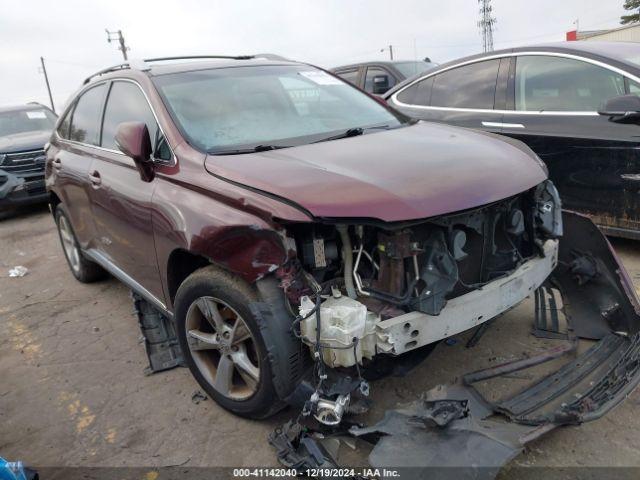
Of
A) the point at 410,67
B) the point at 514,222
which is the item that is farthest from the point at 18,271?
the point at 410,67

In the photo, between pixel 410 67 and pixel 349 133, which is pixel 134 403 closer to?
pixel 349 133

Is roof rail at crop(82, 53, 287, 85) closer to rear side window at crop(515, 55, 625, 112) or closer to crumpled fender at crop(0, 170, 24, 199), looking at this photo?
rear side window at crop(515, 55, 625, 112)

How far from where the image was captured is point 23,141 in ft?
29.3

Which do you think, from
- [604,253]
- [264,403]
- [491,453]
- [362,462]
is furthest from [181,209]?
[604,253]

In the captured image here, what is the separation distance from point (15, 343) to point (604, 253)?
13.4ft

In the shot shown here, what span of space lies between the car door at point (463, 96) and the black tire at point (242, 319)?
3172 millimetres

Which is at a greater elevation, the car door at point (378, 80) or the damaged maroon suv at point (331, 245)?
the car door at point (378, 80)

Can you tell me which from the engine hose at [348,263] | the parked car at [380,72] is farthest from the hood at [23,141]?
the engine hose at [348,263]

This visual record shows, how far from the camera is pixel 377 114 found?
361 centimetres

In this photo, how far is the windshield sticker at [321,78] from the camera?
3773mm

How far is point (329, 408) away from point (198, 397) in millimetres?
1102

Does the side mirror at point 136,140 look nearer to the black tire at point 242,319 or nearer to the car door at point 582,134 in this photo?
the black tire at point 242,319

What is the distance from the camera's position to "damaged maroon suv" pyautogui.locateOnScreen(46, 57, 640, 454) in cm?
228

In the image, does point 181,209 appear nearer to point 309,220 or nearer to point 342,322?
point 309,220
